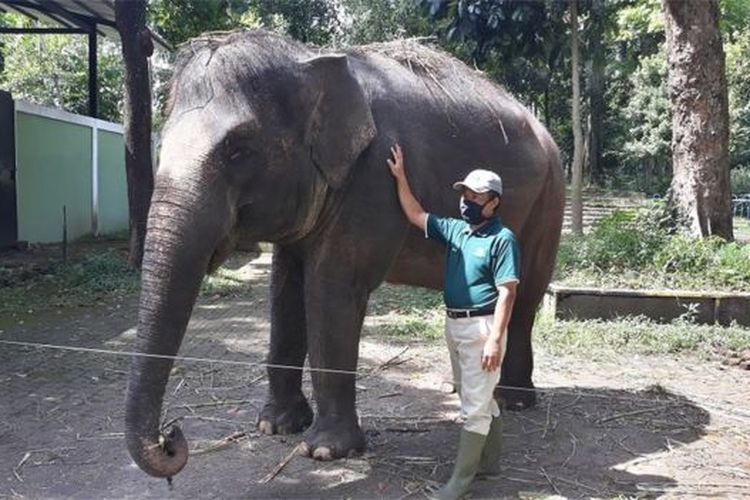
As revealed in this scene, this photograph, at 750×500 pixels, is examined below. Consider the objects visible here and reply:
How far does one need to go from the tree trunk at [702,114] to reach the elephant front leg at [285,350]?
693 centimetres

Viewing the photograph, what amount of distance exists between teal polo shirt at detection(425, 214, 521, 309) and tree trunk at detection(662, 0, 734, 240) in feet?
23.3

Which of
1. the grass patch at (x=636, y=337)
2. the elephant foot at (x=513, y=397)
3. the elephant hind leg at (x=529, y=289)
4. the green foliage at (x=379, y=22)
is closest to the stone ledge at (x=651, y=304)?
the grass patch at (x=636, y=337)

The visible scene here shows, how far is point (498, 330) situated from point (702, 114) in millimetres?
7683

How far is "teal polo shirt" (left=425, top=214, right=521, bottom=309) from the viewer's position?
12.1 ft

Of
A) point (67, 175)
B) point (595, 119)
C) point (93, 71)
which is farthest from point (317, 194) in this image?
point (595, 119)

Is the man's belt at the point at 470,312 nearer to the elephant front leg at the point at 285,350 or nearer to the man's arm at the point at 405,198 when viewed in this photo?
the man's arm at the point at 405,198

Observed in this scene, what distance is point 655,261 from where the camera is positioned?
9398 mm

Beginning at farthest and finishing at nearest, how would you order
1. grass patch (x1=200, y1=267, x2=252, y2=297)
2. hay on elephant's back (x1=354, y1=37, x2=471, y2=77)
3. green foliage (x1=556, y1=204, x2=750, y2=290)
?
grass patch (x1=200, y1=267, x2=252, y2=297) → green foliage (x1=556, y1=204, x2=750, y2=290) → hay on elephant's back (x1=354, y1=37, x2=471, y2=77)

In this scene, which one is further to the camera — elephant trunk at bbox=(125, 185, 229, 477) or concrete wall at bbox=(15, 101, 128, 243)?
concrete wall at bbox=(15, 101, 128, 243)

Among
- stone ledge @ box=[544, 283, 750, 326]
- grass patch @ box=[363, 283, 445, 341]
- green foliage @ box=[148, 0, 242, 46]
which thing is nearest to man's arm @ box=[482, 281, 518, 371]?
grass patch @ box=[363, 283, 445, 341]

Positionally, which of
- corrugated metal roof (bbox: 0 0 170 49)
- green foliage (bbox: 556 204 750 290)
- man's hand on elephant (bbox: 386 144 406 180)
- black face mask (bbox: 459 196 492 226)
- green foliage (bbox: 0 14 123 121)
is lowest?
green foliage (bbox: 556 204 750 290)

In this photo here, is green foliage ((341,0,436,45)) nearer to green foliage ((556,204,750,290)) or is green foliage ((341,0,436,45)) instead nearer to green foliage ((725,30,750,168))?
green foliage ((725,30,750,168))

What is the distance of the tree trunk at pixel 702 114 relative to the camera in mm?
10016

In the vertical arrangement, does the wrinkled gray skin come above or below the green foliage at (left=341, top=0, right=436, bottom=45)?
below
